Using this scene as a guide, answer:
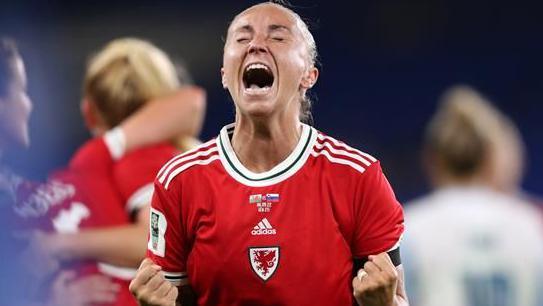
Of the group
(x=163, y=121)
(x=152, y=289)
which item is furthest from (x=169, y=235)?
(x=163, y=121)

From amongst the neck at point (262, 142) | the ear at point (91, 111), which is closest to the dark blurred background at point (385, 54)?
the ear at point (91, 111)

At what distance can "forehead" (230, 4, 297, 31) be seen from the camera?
2195 millimetres

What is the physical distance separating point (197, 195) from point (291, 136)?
0.23 meters

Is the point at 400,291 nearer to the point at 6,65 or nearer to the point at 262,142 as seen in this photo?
the point at 262,142

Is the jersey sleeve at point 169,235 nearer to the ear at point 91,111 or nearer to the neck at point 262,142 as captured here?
the neck at point 262,142

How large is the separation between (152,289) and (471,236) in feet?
4.90

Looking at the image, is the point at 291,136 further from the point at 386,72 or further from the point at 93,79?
the point at 386,72

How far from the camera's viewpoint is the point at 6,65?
296 centimetres

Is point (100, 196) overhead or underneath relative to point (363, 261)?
overhead

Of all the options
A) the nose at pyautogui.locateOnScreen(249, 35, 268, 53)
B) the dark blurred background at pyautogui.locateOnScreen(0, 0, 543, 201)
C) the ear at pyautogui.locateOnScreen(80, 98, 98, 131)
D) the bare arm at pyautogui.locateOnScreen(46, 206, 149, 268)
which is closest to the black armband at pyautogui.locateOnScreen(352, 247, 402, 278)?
the nose at pyautogui.locateOnScreen(249, 35, 268, 53)

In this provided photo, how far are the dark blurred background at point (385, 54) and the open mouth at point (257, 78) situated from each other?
3.00 m

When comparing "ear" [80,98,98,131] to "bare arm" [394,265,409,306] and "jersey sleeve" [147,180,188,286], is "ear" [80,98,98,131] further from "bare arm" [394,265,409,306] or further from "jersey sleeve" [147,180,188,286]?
"bare arm" [394,265,409,306]

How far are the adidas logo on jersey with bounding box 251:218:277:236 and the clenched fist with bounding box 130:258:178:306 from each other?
7.4 inches

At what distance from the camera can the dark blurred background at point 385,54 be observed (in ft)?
17.3
